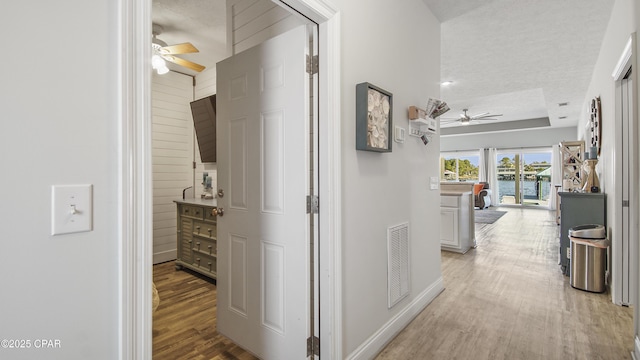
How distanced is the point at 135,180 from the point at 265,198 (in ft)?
3.53

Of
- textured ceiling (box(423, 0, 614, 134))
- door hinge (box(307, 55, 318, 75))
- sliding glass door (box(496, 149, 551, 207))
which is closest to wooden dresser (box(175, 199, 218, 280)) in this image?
door hinge (box(307, 55, 318, 75))

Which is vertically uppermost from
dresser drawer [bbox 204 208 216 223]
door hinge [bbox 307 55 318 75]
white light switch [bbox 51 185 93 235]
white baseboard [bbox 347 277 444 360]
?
door hinge [bbox 307 55 318 75]

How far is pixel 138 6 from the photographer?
849 mm

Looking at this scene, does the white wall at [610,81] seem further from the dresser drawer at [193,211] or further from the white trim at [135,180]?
the dresser drawer at [193,211]

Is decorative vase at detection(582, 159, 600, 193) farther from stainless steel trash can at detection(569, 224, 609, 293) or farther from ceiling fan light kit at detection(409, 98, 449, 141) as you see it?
ceiling fan light kit at detection(409, 98, 449, 141)

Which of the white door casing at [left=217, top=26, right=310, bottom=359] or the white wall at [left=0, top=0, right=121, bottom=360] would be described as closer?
the white wall at [left=0, top=0, right=121, bottom=360]

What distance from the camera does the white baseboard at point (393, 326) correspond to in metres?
1.93

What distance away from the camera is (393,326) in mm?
2240

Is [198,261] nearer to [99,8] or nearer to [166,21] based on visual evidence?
[166,21]

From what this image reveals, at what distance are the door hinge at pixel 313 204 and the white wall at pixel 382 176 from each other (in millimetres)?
168

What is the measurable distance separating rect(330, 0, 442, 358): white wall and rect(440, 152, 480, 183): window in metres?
9.73

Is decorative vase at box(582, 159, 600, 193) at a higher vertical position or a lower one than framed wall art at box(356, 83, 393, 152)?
lower

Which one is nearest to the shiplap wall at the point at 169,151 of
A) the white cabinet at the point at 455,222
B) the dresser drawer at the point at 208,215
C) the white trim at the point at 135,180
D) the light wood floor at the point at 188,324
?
the light wood floor at the point at 188,324

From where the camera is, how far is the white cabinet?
175 inches
